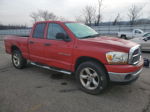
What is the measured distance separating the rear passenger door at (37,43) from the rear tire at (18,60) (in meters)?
0.79

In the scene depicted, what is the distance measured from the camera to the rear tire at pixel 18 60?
525 centimetres

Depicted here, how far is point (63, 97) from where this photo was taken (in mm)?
3186

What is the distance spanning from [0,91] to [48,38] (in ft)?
6.54

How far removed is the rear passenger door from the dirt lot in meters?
0.74

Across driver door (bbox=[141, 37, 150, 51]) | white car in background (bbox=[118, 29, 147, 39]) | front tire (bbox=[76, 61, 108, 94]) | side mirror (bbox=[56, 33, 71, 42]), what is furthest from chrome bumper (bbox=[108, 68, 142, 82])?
white car in background (bbox=[118, 29, 147, 39])

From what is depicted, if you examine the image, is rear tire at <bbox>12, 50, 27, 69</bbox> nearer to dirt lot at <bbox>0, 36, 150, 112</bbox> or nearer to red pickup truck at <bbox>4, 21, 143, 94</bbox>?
red pickup truck at <bbox>4, 21, 143, 94</bbox>

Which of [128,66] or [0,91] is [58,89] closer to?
[0,91]

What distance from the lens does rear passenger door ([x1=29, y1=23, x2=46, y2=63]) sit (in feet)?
13.8

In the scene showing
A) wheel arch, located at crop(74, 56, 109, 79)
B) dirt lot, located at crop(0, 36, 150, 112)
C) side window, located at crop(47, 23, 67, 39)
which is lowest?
dirt lot, located at crop(0, 36, 150, 112)

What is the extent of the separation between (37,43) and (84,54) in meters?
1.89

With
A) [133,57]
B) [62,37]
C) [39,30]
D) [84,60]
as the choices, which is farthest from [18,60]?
[133,57]

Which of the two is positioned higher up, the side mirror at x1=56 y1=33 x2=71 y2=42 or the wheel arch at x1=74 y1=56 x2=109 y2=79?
the side mirror at x1=56 y1=33 x2=71 y2=42

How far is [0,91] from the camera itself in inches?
138

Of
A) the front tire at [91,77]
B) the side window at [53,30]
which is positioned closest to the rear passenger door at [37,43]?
the side window at [53,30]
